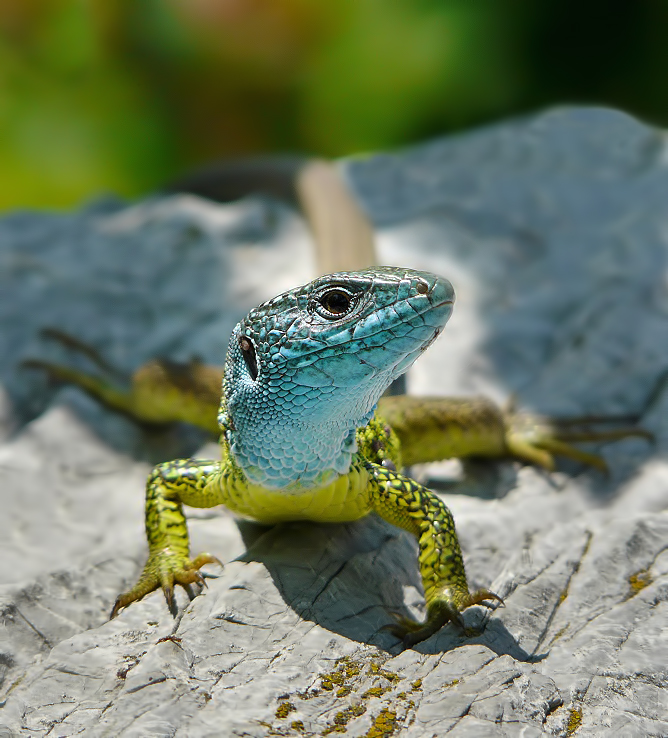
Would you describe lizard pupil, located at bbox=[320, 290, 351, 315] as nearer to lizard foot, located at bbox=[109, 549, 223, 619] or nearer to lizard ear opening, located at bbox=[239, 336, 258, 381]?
lizard ear opening, located at bbox=[239, 336, 258, 381]

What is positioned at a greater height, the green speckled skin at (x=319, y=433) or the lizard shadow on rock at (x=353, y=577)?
the green speckled skin at (x=319, y=433)

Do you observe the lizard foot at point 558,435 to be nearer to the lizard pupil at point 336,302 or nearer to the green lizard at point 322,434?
the green lizard at point 322,434

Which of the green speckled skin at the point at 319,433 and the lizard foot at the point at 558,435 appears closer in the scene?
the green speckled skin at the point at 319,433

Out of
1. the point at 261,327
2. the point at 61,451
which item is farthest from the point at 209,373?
the point at 261,327

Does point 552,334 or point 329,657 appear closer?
point 329,657

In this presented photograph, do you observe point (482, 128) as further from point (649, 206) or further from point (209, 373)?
point (209, 373)

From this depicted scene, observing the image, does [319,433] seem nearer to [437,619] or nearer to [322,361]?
[322,361]

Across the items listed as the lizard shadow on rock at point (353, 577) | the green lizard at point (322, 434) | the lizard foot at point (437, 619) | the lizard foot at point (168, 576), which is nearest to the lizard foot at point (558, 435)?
the green lizard at point (322, 434)
